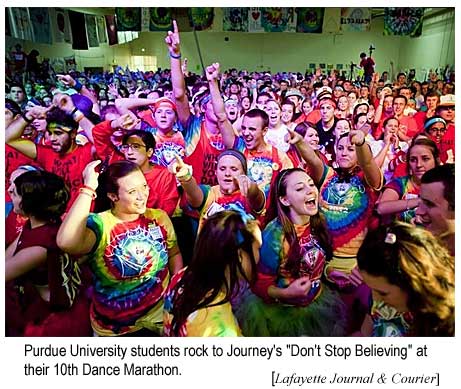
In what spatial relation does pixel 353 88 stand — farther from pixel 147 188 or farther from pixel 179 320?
pixel 179 320

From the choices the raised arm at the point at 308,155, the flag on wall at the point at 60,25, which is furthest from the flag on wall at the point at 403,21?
the flag on wall at the point at 60,25

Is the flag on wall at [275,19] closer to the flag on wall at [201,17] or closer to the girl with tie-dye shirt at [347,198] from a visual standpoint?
the flag on wall at [201,17]

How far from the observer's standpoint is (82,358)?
1519mm

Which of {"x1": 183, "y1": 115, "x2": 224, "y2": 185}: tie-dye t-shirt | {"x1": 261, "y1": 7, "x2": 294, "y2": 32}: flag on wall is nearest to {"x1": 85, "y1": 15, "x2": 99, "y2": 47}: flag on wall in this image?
{"x1": 183, "y1": 115, "x2": 224, "y2": 185}: tie-dye t-shirt

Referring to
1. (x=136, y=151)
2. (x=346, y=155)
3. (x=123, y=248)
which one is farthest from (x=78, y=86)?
(x=346, y=155)

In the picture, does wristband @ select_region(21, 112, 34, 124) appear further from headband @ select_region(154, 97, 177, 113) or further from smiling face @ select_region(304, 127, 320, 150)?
smiling face @ select_region(304, 127, 320, 150)

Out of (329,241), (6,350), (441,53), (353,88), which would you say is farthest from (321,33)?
(6,350)

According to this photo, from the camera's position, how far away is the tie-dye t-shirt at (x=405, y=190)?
62.4 inches

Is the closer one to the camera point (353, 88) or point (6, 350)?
point (6, 350)

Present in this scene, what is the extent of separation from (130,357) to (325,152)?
831 millimetres

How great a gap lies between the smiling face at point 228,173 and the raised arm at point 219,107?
6 cm

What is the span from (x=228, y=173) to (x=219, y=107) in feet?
0.66

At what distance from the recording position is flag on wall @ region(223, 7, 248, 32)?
1534 millimetres
